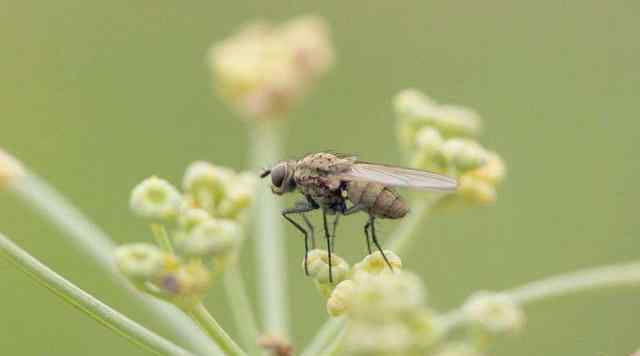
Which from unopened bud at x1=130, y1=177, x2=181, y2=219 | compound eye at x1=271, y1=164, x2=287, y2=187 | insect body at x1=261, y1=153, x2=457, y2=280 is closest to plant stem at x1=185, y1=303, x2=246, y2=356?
unopened bud at x1=130, y1=177, x2=181, y2=219

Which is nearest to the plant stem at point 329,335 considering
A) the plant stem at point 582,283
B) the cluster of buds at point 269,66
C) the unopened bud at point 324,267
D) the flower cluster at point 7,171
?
the unopened bud at point 324,267

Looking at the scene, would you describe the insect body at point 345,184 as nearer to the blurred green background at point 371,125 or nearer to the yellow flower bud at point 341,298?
the yellow flower bud at point 341,298

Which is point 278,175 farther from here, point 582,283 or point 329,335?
point 582,283

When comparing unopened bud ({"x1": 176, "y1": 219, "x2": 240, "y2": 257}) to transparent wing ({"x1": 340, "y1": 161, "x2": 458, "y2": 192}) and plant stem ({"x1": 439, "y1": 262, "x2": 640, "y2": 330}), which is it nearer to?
transparent wing ({"x1": 340, "y1": 161, "x2": 458, "y2": 192})

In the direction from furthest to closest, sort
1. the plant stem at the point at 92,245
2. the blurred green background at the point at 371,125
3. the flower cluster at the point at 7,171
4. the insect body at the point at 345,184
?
the blurred green background at the point at 371,125 → the flower cluster at the point at 7,171 → the insect body at the point at 345,184 → the plant stem at the point at 92,245

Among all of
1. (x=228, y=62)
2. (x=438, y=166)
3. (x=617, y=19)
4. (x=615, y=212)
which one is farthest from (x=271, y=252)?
(x=617, y=19)

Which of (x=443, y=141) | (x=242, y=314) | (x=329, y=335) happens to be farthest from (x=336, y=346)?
(x=443, y=141)
